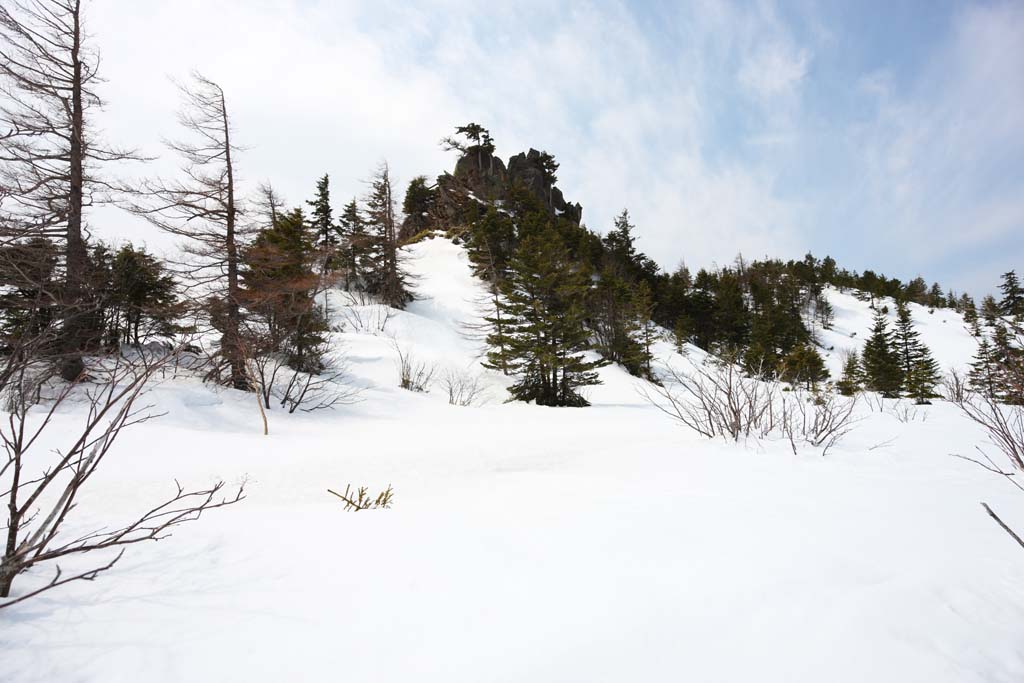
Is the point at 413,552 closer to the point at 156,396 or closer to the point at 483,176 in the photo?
the point at 156,396

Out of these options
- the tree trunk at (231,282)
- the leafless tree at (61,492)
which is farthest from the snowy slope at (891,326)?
the leafless tree at (61,492)

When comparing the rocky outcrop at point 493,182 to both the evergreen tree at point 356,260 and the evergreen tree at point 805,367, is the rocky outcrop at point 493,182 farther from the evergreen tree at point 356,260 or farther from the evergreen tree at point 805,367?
the evergreen tree at point 805,367

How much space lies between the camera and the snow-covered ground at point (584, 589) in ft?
4.23

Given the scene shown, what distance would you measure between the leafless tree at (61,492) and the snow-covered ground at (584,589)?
17 centimetres

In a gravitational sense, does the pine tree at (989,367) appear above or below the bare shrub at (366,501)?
above

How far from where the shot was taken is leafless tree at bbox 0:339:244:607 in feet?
5.17

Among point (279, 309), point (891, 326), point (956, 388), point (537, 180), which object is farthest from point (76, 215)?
point (891, 326)

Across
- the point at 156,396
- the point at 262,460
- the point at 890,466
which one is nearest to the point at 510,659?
→ the point at 890,466

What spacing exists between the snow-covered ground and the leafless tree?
17 centimetres

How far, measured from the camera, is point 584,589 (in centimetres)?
170

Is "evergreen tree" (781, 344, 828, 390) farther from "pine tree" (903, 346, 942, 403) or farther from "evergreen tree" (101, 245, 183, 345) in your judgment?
"evergreen tree" (101, 245, 183, 345)

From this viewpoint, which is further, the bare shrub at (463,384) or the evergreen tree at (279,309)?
the bare shrub at (463,384)

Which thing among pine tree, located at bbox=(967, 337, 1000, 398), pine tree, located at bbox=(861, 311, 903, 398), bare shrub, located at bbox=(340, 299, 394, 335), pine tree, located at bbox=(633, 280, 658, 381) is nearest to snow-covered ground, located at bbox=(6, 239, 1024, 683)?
pine tree, located at bbox=(967, 337, 1000, 398)

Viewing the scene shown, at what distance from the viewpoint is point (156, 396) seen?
30.3 ft
